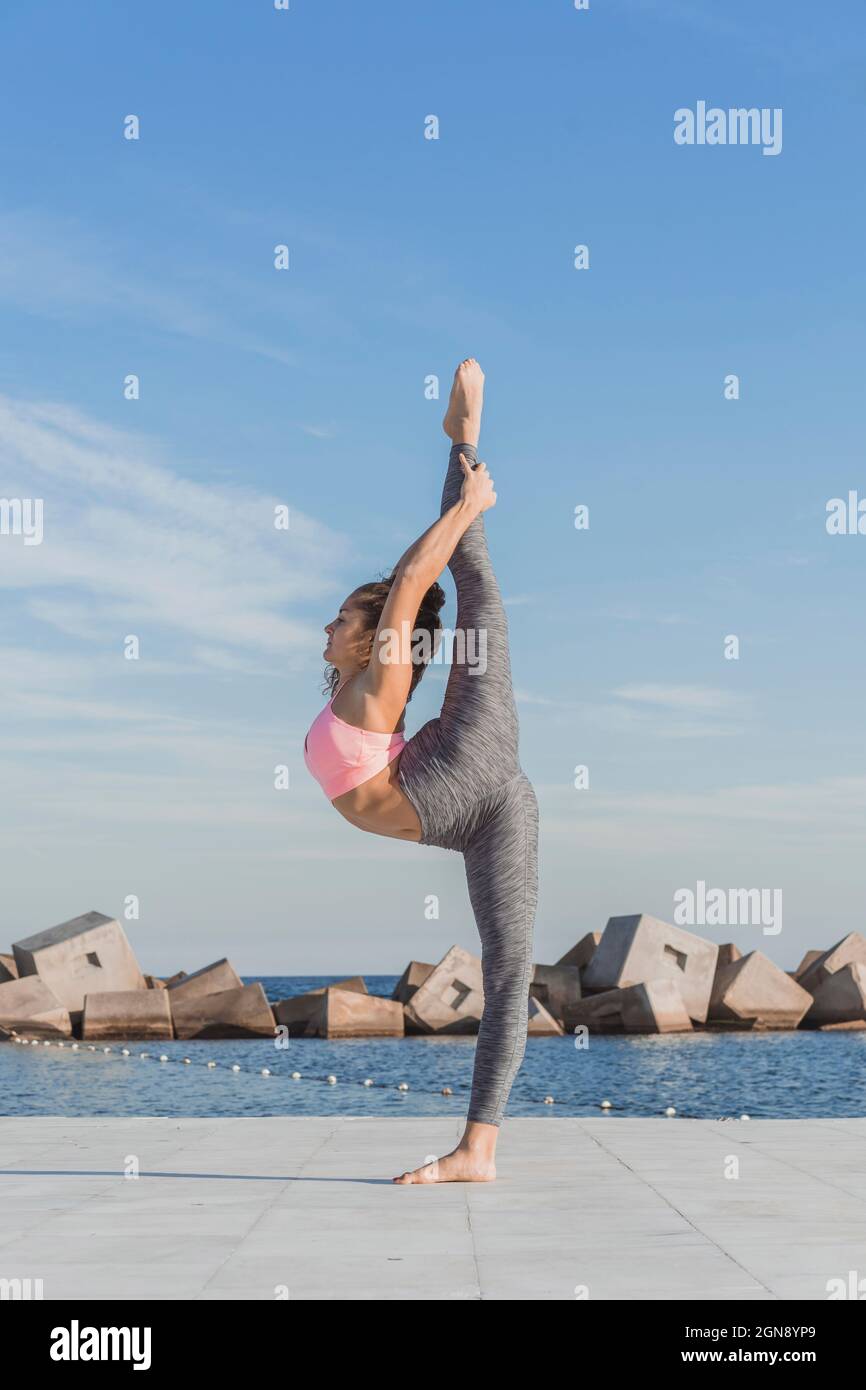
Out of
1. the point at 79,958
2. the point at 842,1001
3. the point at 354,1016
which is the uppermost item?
the point at 79,958

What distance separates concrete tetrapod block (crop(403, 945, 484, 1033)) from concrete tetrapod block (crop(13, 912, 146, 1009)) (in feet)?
20.0

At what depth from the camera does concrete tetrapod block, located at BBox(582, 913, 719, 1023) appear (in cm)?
3219

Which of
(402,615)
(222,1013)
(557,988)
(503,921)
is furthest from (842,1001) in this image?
(402,615)

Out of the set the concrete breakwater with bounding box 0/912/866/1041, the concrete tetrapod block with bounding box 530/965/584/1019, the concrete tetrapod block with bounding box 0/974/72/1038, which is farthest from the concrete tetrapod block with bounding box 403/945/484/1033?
the concrete tetrapod block with bounding box 0/974/72/1038

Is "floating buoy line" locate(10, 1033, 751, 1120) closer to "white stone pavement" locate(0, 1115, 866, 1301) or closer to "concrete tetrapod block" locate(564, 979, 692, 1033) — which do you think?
"concrete tetrapod block" locate(564, 979, 692, 1033)

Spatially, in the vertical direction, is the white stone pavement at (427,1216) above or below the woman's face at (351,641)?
below

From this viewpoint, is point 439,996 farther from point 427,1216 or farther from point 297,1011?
point 427,1216

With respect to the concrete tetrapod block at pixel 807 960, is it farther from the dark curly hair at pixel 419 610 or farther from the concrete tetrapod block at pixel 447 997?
the dark curly hair at pixel 419 610

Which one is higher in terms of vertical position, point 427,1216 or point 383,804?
point 383,804

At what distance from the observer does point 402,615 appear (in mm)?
4488

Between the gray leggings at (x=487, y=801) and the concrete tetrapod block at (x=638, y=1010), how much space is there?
27.6m

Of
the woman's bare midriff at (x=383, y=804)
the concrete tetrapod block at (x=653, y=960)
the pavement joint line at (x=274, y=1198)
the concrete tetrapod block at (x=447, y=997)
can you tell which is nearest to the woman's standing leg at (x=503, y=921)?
the woman's bare midriff at (x=383, y=804)

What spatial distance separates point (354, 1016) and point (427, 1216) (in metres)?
29.4

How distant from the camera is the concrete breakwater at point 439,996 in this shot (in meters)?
30.4
